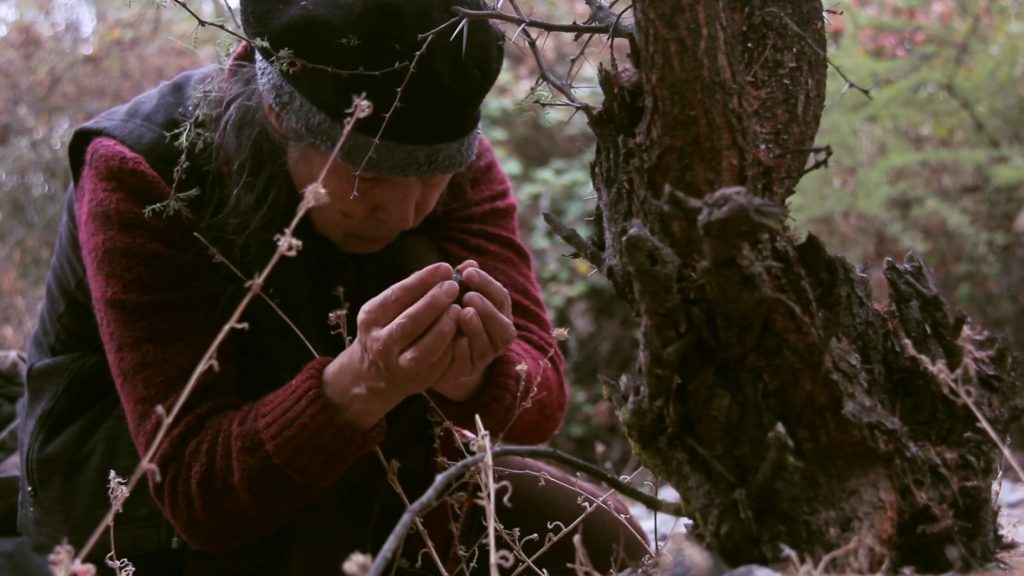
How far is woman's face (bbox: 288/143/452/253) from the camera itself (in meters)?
1.62

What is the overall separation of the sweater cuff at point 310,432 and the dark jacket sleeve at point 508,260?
265 mm

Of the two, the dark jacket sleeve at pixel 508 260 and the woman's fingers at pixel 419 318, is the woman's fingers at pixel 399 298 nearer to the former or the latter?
the woman's fingers at pixel 419 318

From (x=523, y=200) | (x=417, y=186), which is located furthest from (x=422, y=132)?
(x=523, y=200)

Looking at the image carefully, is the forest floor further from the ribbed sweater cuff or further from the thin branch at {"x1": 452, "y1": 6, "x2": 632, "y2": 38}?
the thin branch at {"x1": 452, "y1": 6, "x2": 632, "y2": 38}

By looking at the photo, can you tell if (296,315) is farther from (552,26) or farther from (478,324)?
(552,26)

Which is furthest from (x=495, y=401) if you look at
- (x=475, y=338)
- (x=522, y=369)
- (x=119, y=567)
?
(x=119, y=567)

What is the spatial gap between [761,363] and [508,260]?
1025mm

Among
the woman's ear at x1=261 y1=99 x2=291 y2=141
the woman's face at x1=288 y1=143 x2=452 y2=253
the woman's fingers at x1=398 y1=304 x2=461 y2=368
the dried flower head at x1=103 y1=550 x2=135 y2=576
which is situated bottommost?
the dried flower head at x1=103 y1=550 x2=135 y2=576

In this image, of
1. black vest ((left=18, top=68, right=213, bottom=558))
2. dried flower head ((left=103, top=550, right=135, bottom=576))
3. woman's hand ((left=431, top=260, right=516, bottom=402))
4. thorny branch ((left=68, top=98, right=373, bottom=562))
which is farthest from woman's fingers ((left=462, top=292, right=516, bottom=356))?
black vest ((left=18, top=68, right=213, bottom=558))

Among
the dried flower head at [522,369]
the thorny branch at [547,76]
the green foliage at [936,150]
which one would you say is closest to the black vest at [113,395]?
the dried flower head at [522,369]

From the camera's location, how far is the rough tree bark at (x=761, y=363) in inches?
45.1

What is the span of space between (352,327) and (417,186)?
17.7 inches

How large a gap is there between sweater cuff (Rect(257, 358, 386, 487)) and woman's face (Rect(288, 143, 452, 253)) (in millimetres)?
249

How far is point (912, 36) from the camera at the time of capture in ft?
18.1
